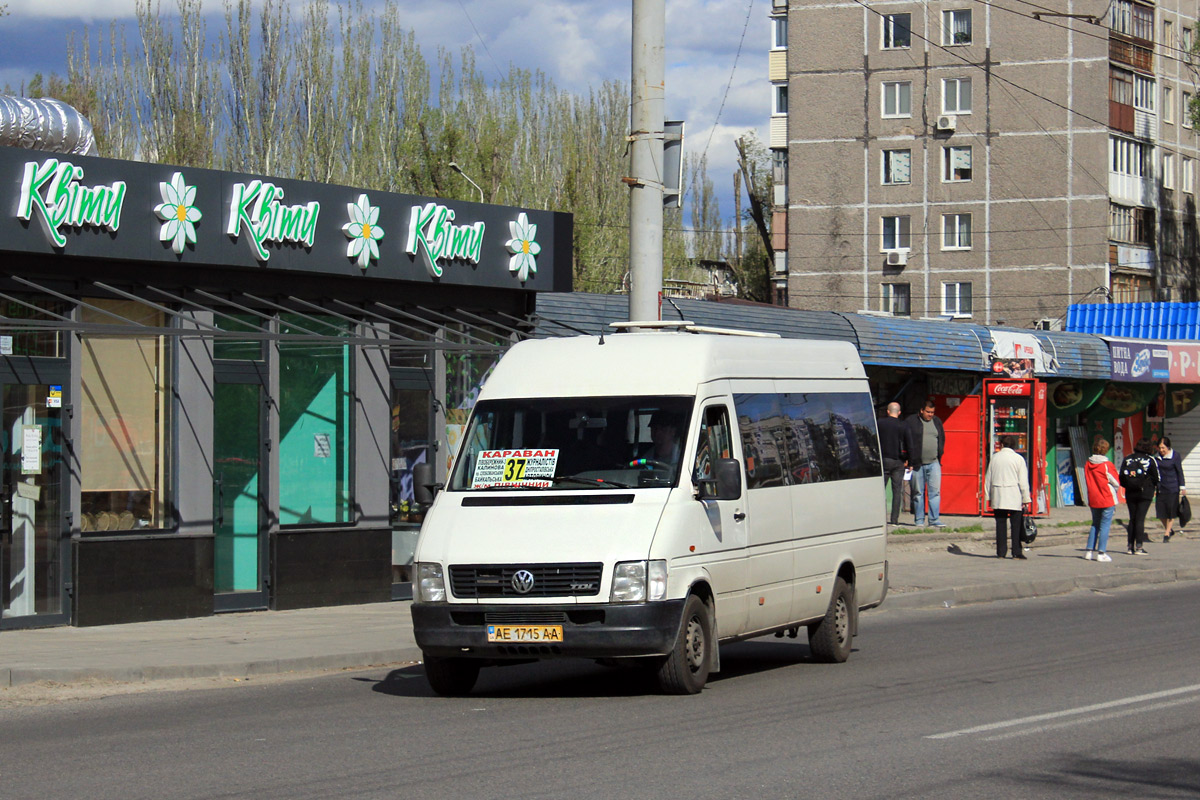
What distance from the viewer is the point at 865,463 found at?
1330 centimetres

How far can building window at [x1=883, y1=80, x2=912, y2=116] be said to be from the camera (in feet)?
211

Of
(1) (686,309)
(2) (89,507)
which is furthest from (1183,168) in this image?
(2) (89,507)

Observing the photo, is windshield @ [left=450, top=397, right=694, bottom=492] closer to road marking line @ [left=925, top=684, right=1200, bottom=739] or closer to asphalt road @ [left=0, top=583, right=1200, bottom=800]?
asphalt road @ [left=0, top=583, right=1200, bottom=800]

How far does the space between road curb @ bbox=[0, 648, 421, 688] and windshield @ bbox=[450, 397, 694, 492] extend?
249cm

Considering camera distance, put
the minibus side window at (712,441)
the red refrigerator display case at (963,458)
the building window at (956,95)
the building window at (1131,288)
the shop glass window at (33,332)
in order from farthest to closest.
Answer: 1. the building window at (956,95)
2. the building window at (1131,288)
3. the red refrigerator display case at (963,458)
4. the shop glass window at (33,332)
5. the minibus side window at (712,441)

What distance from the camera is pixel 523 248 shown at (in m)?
19.0

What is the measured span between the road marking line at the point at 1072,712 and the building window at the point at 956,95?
184 ft

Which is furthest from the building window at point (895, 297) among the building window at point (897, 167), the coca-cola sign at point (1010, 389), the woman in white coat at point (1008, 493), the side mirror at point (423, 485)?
the side mirror at point (423, 485)

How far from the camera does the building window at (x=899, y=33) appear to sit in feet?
211

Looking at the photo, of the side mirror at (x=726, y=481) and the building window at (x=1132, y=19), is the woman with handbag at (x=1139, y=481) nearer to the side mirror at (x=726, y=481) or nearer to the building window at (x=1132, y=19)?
the side mirror at (x=726, y=481)

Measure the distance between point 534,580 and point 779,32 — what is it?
2540 inches

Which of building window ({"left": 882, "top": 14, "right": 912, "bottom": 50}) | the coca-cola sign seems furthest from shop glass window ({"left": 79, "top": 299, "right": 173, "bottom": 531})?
building window ({"left": 882, "top": 14, "right": 912, "bottom": 50})

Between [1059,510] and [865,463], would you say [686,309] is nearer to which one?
[865,463]

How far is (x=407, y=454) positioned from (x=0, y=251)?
552cm
